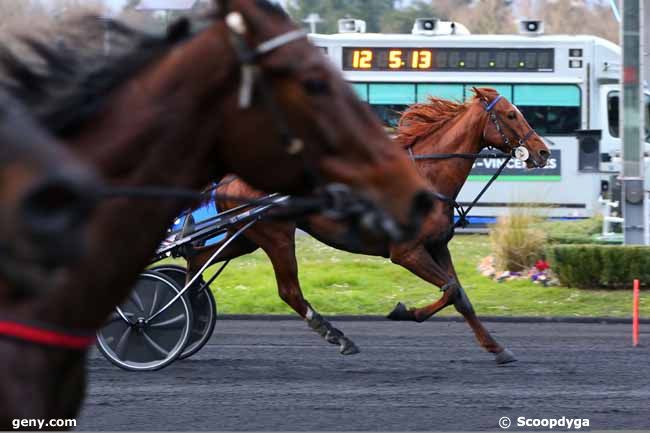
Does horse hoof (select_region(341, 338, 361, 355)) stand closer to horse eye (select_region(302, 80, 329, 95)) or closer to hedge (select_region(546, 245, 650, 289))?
hedge (select_region(546, 245, 650, 289))

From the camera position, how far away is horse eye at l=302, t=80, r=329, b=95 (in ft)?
9.55

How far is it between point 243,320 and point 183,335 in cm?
347

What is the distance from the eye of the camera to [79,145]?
291cm

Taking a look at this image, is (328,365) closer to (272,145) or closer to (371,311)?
(371,311)

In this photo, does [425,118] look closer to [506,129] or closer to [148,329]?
[506,129]

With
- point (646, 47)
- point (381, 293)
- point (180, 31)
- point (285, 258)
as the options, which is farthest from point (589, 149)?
point (180, 31)

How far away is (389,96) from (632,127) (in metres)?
7.12

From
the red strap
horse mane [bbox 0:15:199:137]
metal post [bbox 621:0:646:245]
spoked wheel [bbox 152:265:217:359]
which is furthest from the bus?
the red strap

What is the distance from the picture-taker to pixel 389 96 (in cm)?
1908

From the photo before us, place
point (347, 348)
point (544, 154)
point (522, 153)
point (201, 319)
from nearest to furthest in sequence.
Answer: point (201, 319), point (347, 348), point (522, 153), point (544, 154)

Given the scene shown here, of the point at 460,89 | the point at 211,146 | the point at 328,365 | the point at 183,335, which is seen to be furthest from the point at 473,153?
the point at 460,89

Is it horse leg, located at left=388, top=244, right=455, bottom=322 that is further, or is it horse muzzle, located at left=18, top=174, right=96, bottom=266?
horse leg, located at left=388, top=244, right=455, bottom=322

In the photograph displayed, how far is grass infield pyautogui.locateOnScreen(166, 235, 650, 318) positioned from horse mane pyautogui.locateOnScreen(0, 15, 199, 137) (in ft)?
27.9

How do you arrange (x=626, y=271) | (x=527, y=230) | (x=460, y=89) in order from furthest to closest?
(x=460, y=89)
(x=527, y=230)
(x=626, y=271)
